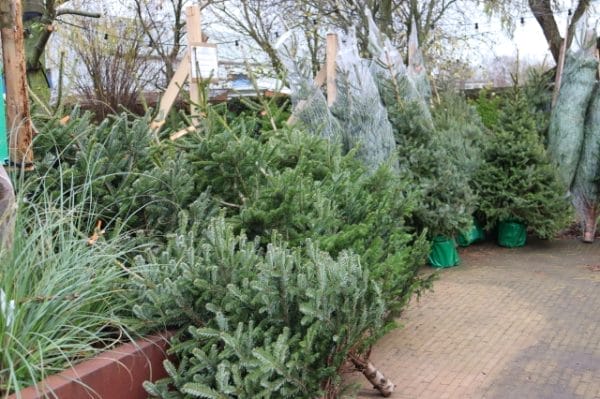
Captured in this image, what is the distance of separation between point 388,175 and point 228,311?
2.47 m

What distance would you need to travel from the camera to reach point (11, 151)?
365 centimetres

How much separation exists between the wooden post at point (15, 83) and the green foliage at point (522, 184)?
6544 millimetres

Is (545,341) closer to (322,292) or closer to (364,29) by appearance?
(322,292)

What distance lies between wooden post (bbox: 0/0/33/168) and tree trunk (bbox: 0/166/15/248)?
0.67 m

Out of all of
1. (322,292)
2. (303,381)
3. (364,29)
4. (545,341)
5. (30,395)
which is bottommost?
(545,341)

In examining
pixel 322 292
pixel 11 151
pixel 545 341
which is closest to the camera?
pixel 322 292

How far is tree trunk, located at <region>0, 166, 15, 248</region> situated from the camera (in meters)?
2.90

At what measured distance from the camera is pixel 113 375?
2775 mm

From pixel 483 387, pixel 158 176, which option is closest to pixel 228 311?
pixel 158 176

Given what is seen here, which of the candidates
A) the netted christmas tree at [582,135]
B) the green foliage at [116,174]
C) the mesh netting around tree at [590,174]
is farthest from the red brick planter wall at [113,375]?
the mesh netting around tree at [590,174]

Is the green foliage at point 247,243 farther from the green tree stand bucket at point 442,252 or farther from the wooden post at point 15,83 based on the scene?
the green tree stand bucket at point 442,252

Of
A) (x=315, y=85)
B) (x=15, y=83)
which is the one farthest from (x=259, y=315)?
(x=315, y=85)

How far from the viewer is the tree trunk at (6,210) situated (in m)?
2.90

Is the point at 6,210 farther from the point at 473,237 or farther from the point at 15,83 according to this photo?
the point at 473,237
